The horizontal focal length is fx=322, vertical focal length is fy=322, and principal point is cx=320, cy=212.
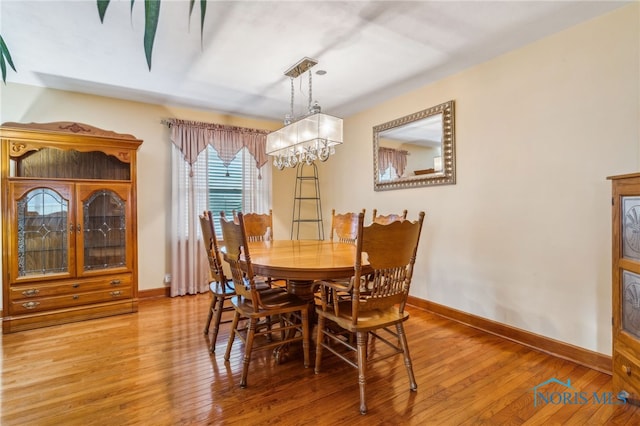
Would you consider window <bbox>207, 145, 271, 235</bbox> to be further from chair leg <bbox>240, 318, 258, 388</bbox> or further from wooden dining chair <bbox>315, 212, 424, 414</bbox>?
wooden dining chair <bbox>315, 212, 424, 414</bbox>

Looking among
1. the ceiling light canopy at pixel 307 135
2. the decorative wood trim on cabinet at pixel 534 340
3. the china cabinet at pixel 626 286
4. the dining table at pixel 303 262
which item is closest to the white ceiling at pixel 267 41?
the ceiling light canopy at pixel 307 135

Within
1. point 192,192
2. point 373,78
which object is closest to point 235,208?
point 192,192

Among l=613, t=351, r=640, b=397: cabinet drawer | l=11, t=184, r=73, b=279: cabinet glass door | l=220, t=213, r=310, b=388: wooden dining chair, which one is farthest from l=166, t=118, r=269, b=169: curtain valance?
l=613, t=351, r=640, b=397: cabinet drawer

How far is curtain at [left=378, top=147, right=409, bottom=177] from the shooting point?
3744mm

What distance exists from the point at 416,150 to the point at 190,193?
2823 millimetres

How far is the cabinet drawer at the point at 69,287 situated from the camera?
3.02 meters

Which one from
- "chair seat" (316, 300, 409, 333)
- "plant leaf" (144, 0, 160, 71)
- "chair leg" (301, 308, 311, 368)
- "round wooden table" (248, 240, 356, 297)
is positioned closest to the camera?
"plant leaf" (144, 0, 160, 71)

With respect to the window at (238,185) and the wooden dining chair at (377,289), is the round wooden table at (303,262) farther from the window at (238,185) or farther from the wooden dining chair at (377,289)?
the window at (238,185)

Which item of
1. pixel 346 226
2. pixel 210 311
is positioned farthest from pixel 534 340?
pixel 210 311

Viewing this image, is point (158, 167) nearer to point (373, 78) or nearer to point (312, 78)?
point (312, 78)

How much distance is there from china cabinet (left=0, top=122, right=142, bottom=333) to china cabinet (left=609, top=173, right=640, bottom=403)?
13.4ft

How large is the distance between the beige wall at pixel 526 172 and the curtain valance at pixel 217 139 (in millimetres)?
366

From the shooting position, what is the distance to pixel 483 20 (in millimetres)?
2318

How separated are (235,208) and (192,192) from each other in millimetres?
629
